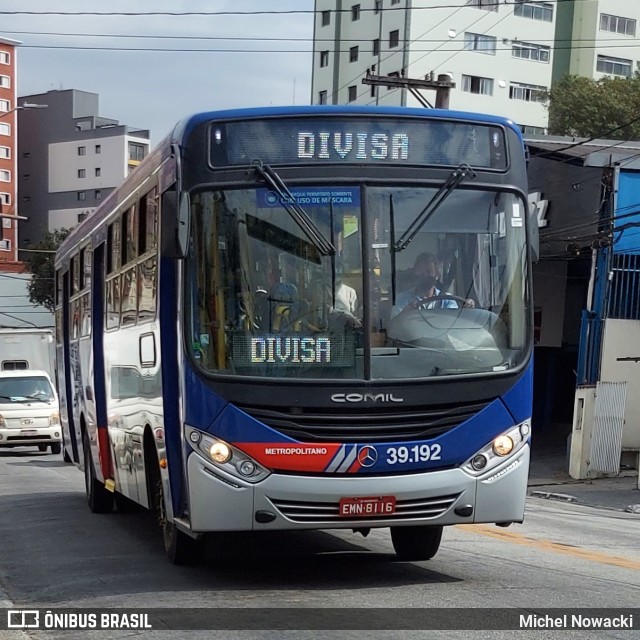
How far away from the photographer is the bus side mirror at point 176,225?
8.73m

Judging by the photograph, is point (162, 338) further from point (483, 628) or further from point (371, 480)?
point (483, 628)

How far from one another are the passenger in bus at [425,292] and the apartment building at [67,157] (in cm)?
9019

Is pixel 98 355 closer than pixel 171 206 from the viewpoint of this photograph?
No

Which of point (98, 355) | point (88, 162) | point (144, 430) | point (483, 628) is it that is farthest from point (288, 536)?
point (88, 162)

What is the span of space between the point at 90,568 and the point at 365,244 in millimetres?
3512

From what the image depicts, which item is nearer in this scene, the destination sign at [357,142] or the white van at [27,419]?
the destination sign at [357,142]

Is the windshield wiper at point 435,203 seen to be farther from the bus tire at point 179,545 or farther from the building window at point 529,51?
the building window at point 529,51

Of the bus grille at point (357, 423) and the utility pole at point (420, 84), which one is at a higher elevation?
the utility pole at point (420, 84)

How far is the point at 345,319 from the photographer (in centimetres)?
877

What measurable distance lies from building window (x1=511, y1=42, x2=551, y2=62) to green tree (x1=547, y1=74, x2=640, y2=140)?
16034 mm

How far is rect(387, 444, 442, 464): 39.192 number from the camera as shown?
8633 mm

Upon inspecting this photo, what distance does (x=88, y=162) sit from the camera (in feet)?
330

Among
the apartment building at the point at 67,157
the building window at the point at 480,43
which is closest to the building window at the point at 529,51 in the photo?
the building window at the point at 480,43

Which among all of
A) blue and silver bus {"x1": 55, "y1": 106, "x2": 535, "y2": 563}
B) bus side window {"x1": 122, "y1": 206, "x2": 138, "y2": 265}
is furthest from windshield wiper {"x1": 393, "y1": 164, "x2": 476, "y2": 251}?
bus side window {"x1": 122, "y1": 206, "x2": 138, "y2": 265}
